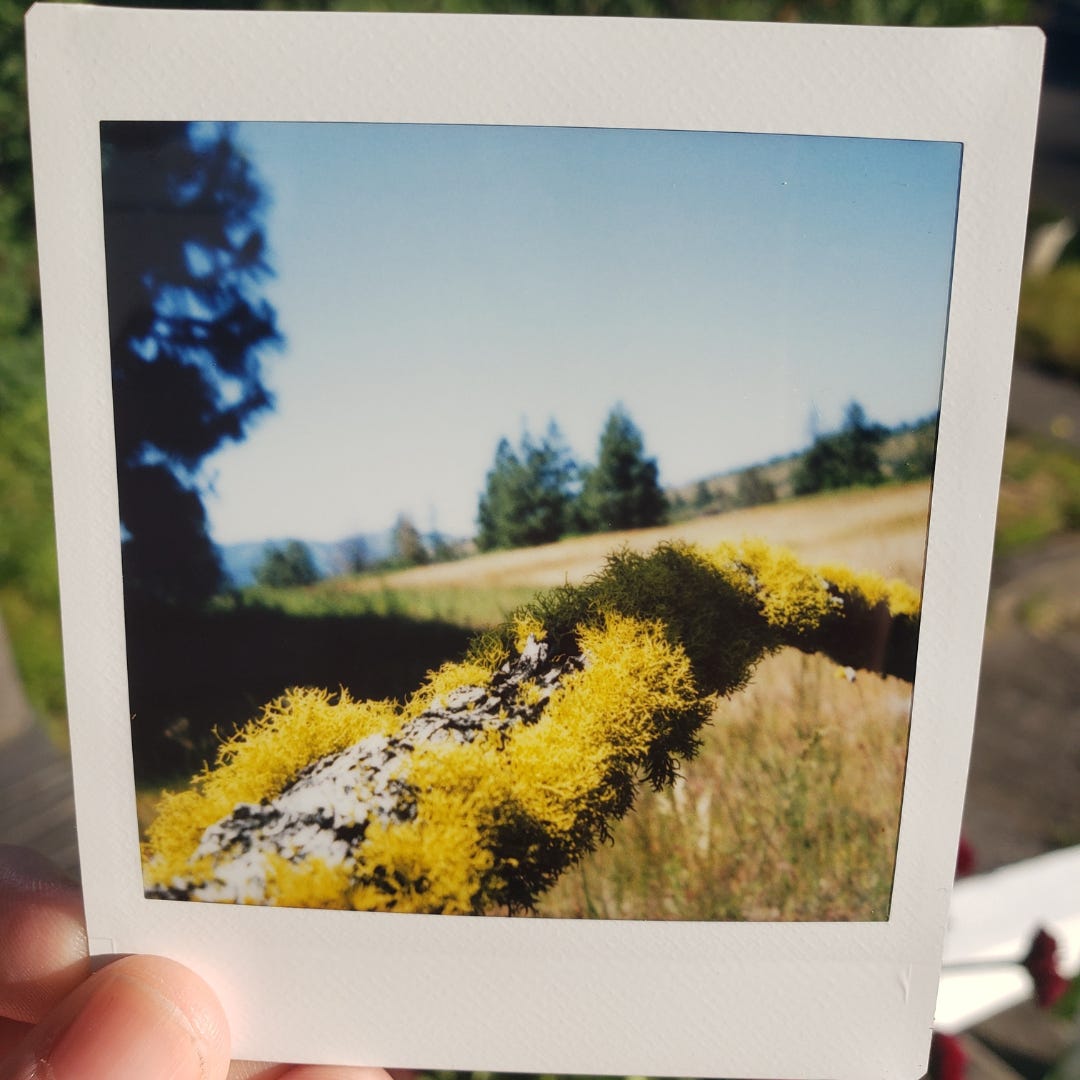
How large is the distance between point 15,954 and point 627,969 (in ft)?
2.47

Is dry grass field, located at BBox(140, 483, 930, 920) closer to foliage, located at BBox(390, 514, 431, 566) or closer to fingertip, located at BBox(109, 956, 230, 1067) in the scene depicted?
foliage, located at BBox(390, 514, 431, 566)

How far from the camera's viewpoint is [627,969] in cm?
97

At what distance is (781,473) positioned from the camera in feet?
3.06

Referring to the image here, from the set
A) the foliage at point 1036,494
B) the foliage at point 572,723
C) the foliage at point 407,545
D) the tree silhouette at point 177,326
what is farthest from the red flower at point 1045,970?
the foliage at point 1036,494

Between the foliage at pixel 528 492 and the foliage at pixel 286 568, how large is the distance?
21 centimetres

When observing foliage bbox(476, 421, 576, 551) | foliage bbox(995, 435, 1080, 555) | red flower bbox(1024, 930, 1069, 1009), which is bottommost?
red flower bbox(1024, 930, 1069, 1009)

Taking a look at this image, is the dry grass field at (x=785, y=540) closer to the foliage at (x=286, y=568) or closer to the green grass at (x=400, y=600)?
the green grass at (x=400, y=600)

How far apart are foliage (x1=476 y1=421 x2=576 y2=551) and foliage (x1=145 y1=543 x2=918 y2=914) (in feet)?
0.27

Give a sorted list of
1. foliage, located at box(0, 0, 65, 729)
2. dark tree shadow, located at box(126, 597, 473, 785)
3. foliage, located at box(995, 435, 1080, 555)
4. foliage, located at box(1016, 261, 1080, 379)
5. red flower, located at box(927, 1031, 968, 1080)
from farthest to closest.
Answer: foliage, located at box(1016, 261, 1080, 379)
foliage, located at box(995, 435, 1080, 555)
foliage, located at box(0, 0, 65, 729)
red flower, located at box(927, 1031, 968, 1080)
dark tree shadow, located at box(126, 597, 473, 785)

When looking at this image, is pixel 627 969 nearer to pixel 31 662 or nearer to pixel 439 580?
pixel 439 580

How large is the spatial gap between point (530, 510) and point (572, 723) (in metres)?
0.25

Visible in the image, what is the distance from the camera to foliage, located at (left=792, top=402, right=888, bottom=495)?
36.4 inches

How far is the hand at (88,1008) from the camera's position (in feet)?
2.85

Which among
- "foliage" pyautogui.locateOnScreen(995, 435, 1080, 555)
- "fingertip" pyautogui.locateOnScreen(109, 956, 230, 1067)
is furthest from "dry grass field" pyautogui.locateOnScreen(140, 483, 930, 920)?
"foliage" pyautogui.locateOnScreen(995, 435, 1080, 555)
